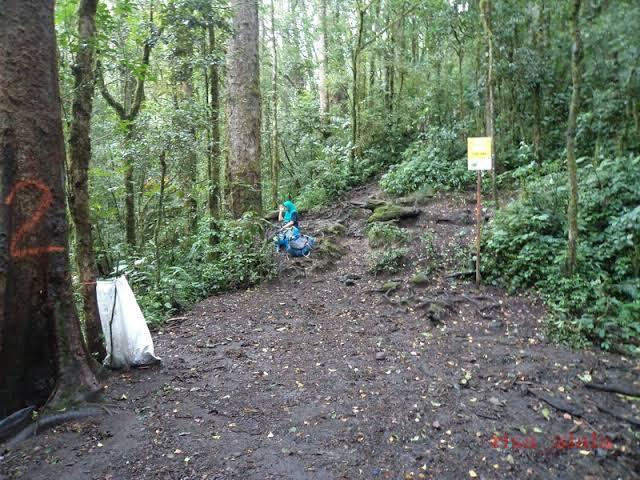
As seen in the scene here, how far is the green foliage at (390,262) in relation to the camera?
7871mm

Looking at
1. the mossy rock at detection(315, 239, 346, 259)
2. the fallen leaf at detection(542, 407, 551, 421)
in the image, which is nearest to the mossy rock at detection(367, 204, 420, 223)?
the mossy rock at detection(315, 239, 346, 259)

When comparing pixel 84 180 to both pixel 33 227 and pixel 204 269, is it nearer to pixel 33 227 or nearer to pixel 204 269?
pixel 33 227

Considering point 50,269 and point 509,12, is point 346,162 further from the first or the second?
point 50,269

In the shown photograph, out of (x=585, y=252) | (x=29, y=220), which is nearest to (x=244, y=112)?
(x=29, y=220)

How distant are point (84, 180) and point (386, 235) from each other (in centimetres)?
588

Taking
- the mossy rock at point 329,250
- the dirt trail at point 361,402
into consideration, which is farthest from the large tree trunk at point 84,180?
the mossy rock at point 329,250

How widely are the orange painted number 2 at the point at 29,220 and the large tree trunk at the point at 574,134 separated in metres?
6.13

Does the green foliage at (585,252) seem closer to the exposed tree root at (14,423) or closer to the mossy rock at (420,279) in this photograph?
the mossy rock at (420,279)

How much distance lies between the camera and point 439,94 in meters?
13.2

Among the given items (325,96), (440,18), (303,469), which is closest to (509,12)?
(440,18)

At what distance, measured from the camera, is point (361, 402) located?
4.04 m

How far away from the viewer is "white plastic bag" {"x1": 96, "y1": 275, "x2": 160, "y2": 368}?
4.36 m

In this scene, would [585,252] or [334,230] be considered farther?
[334,230]

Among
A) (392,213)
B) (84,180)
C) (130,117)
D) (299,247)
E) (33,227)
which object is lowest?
(299,247)
